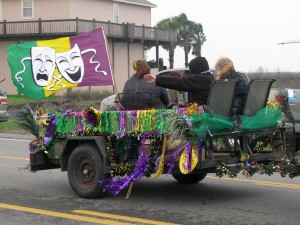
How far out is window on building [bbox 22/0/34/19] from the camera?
4216 cm

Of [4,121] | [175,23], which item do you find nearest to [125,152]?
[4,121]

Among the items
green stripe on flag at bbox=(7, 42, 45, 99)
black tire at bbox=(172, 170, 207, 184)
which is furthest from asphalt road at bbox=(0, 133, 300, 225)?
green stripe on flag at bbox=(7, 42, 45, 99)

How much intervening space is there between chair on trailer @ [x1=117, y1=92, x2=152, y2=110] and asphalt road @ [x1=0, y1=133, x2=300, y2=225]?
1.36 m

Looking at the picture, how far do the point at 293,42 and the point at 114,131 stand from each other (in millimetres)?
9428

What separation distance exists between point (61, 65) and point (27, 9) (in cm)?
3419

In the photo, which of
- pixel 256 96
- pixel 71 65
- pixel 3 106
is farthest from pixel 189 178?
pixel 3 106

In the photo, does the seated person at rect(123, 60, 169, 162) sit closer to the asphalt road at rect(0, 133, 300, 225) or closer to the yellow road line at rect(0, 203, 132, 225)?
the asphalt road at rect(0, 133, 300, 225)

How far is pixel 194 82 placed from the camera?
820 cm

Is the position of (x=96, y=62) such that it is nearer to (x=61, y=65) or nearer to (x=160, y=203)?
(x=61, y=65)

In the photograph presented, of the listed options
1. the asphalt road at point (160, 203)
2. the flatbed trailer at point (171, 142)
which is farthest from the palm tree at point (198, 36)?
the flatbed trailer at point (171, 142)

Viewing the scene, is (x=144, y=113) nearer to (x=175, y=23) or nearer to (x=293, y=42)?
(x=293, y=42)

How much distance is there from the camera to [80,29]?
129 feet

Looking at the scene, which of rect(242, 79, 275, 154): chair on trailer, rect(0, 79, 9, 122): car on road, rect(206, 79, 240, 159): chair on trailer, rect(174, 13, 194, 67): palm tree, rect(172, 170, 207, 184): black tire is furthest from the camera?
rect(174, 13, 194, 67): palm tree

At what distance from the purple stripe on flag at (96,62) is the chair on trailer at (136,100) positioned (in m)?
0.95
